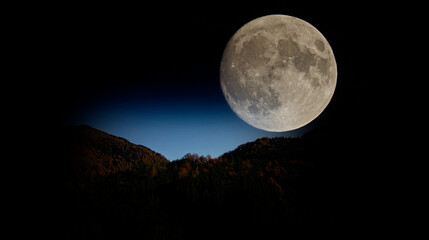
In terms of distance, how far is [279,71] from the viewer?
6496mm

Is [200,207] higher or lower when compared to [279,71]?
lower

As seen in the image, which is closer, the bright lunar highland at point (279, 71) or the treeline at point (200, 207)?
the treeline at point (200, 207)

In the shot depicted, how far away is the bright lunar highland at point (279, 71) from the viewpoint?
6.55 metres

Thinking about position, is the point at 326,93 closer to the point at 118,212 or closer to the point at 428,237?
the point at 428,237

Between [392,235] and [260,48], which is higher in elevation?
[260,48]

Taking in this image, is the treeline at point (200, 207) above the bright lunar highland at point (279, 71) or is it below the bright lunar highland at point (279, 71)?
below

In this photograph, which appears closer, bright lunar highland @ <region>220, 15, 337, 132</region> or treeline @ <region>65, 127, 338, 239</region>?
treeline @ <region>65, 127, 338, 239</region>

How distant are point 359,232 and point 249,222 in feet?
6.33

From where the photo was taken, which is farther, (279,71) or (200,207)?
(279,71)

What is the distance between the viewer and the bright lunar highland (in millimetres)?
6551

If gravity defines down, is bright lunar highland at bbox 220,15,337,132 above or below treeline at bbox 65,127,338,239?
above

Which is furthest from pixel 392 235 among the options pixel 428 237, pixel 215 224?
pixel 215 224

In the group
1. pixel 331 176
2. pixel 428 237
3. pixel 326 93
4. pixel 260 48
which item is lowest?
pixel 428 237

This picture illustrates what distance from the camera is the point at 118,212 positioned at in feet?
12.9
